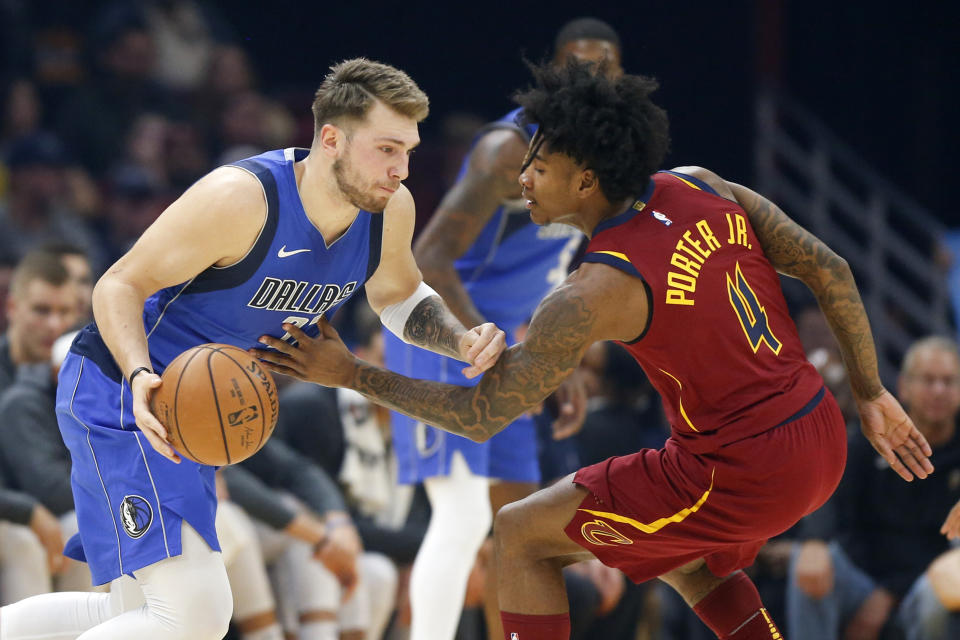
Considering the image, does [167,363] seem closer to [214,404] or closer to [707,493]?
[214,404]

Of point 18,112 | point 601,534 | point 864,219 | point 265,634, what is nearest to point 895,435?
point 601,534

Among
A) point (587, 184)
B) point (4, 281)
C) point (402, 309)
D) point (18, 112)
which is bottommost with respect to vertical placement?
point (402, 309)

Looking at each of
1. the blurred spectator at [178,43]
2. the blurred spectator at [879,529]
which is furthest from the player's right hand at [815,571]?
the blurred spectator at [178,43]

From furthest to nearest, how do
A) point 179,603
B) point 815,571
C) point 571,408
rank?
1. point 815,571
2. point 571,408
3. point 179,603

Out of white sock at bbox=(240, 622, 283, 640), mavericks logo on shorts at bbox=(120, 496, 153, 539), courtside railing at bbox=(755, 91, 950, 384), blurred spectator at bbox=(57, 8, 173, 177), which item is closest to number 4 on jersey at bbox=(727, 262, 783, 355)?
mavericks logo on shorts at bbox=(120, 496, 153, 539)

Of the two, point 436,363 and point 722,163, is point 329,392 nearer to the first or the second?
point 436,363

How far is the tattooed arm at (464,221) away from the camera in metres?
4.55

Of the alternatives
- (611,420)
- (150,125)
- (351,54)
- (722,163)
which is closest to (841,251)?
(722,163)

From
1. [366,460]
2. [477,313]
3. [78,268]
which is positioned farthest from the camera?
[366,460]

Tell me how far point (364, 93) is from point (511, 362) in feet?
2.94

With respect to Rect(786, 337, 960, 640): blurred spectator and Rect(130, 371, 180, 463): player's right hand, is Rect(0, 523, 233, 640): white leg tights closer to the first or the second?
Rect(130, 371, 180, 463): player's right hand

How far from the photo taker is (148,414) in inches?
122

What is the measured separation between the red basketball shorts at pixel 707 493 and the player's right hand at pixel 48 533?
2539 mm

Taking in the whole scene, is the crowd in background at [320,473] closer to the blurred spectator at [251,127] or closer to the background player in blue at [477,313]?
the blurred spectator at [251,127]
